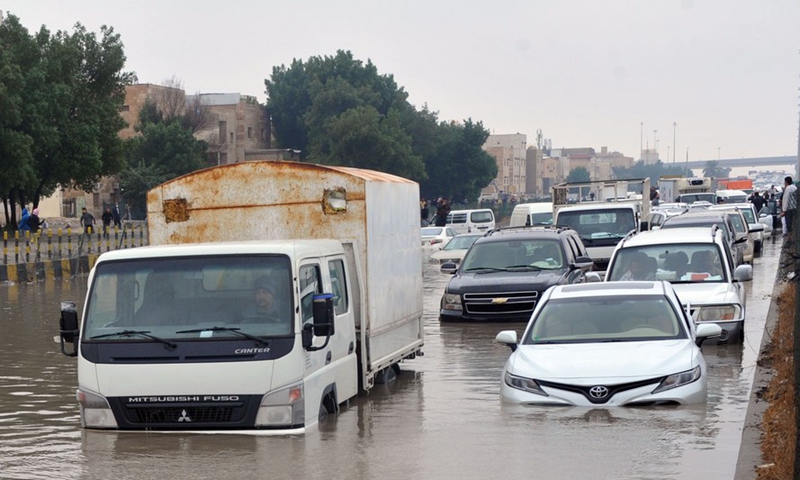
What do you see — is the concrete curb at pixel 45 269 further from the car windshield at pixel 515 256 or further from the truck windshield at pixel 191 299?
the truck windshield at pixel 191 299

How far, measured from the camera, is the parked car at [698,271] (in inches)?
642

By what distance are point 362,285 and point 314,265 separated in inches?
63.4

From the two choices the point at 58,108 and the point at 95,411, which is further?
the point at 58,108

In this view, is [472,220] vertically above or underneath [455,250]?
above

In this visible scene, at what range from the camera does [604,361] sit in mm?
11031

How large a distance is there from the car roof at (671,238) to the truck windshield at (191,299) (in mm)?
8928

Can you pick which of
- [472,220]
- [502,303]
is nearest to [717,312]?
[502,303]

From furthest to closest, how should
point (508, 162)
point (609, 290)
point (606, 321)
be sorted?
point (508, 162) < point (609, 290) < point (606, 321)

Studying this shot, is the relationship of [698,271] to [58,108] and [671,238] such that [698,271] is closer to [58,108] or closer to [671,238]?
[671,238]

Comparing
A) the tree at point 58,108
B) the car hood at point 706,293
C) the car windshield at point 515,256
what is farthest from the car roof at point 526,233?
the tree at point 58,108

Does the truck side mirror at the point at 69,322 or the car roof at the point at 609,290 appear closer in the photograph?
the truck side mirror at the point at 69,322

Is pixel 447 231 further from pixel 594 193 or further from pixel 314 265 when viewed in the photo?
pixel 314 265

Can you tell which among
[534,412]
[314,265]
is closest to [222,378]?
[314,265]

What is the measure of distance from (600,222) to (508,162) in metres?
149
